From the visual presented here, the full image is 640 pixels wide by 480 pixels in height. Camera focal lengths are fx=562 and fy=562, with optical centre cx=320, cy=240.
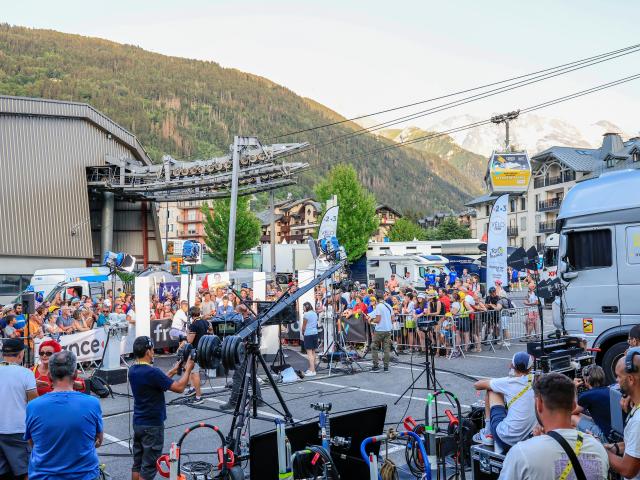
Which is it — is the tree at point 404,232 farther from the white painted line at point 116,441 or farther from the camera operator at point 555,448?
the camera operator at point 555,448

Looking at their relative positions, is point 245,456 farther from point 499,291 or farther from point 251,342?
point 499,291

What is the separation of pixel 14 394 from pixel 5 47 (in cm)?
19681

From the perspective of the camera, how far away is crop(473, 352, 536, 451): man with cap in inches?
220

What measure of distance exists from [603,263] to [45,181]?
38.6 metres

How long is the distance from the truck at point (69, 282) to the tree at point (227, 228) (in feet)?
146

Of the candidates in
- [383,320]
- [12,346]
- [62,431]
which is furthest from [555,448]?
[383,320]

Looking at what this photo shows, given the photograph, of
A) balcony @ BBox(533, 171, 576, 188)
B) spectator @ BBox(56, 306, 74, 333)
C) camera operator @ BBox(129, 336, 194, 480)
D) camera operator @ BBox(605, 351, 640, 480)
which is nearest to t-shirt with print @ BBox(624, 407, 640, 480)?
camera operator @ BBox(605, 351, 640, 480)

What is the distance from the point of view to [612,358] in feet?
35.4

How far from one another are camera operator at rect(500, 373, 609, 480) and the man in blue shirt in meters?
3.19

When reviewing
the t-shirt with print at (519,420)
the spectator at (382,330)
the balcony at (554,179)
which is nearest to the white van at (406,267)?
the spectator at (382,330)

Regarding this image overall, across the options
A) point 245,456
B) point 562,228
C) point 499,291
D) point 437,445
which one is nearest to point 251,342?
point 245,456

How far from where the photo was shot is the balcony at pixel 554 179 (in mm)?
67500

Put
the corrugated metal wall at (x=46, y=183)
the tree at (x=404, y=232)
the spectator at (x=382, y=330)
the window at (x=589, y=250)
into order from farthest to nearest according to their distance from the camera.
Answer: the tree at (x=404, y=232) → the corrugated metal wall at (x=46, y=183) → the spectator at (x=382, y=330) → the window at (x=589, y=250)

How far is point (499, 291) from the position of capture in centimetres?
1909
